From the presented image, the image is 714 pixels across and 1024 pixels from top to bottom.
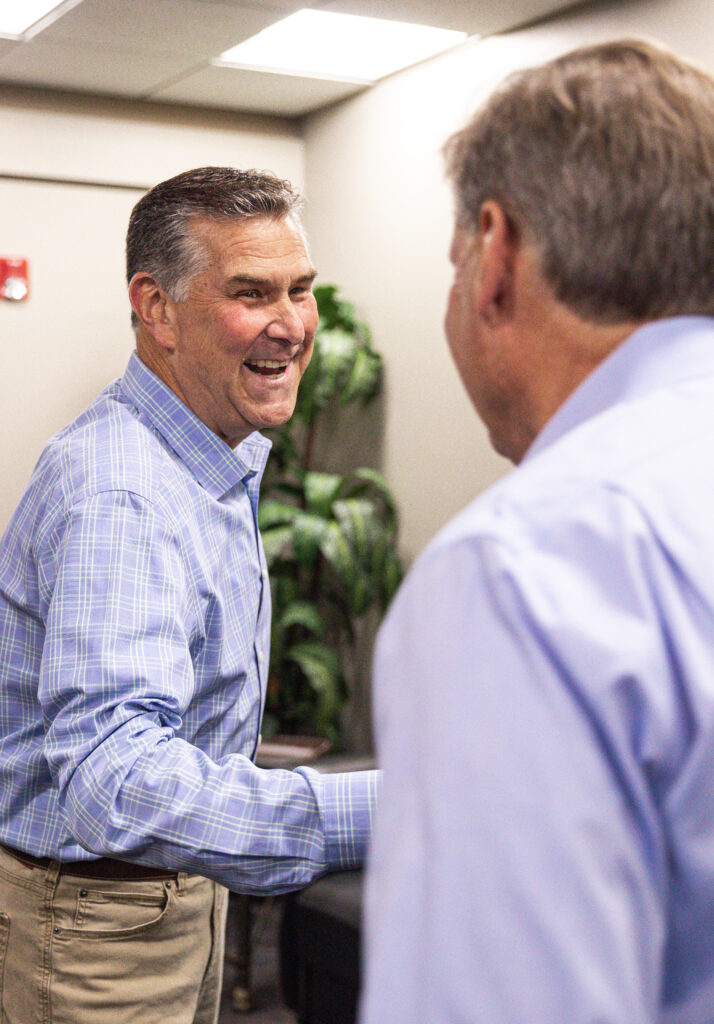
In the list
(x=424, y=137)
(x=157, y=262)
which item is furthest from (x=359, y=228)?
(x=157, y=262)

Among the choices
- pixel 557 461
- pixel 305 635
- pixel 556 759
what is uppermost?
pixel 557 461

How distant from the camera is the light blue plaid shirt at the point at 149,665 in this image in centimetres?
119

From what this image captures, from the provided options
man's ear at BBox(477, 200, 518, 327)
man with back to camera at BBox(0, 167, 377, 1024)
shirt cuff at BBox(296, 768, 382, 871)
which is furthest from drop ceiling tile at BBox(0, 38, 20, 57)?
man's ear at BBox(477, 200, 518, 327)

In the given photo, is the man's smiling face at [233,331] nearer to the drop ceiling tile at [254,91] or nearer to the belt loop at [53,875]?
the belt loop at [53,875]

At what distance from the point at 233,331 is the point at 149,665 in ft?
2.01

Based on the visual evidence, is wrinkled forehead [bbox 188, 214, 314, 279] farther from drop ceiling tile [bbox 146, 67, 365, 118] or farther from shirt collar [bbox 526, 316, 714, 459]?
drop ceiling tile [bbox 146, 67, 365, 118]

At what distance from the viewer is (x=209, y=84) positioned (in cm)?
412

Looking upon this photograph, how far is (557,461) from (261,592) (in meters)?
1.08

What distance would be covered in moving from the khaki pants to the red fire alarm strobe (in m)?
3.03

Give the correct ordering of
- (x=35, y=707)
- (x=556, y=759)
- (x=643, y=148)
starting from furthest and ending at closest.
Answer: (x=35, y=707) < (x=643, y=148) < (x=556, y=759)

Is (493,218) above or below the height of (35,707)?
above

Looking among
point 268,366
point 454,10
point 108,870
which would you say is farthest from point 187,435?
point 454,10

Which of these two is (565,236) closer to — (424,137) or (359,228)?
(424,137)

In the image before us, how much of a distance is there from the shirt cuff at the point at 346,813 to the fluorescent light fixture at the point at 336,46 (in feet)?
9.07
